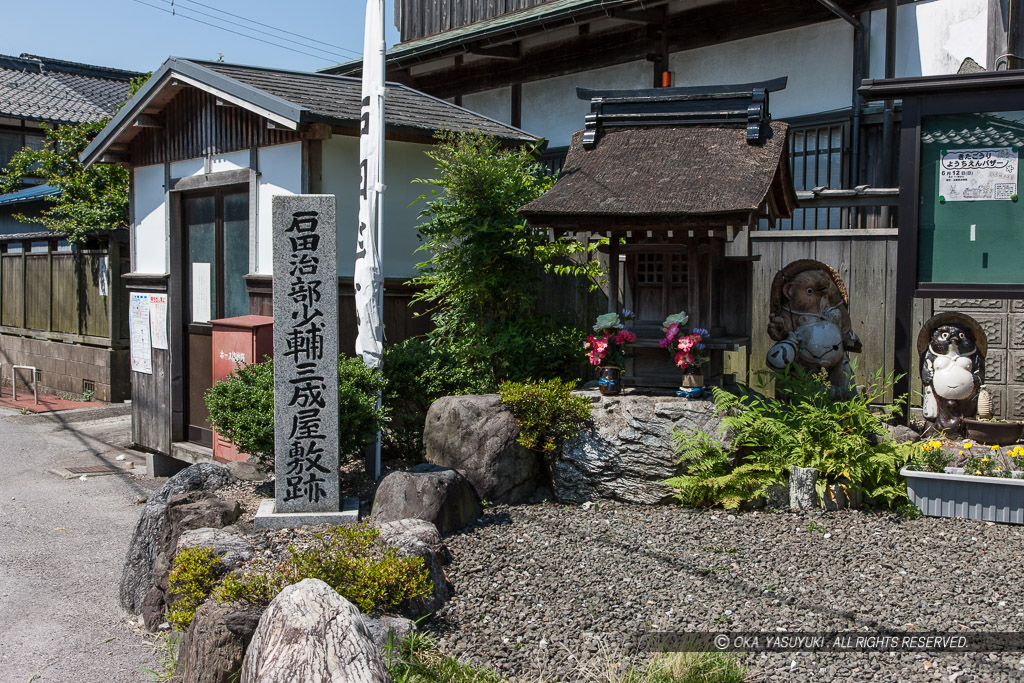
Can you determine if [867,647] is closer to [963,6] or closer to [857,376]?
[857,376]

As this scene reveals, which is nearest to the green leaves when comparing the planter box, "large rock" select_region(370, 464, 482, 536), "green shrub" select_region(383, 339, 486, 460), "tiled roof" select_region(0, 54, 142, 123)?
"tiled roof" select_region(0, 54, 142, 123)

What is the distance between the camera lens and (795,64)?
1085cm

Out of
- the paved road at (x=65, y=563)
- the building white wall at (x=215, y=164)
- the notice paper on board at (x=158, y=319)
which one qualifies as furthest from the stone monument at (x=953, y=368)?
the notice paper on board at (x=158, y=319)

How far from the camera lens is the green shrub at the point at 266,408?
777 centimetres

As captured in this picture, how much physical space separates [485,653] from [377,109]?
5.31 meters

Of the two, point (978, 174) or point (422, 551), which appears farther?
point (978, 174)

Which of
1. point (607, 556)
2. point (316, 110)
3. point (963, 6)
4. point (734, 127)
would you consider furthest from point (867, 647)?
point (963, 6)

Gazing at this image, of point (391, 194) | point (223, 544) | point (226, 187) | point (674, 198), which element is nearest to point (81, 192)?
point (226, 187)

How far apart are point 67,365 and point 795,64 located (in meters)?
14.8

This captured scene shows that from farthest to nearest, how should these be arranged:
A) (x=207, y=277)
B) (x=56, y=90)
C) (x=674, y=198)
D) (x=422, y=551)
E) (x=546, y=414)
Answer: (x=56, y=90), (x=207, y=277), (x=546, y=414), (x=674, y=198), (x=422, y=551)

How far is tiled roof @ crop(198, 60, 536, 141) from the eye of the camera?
31.6 feet

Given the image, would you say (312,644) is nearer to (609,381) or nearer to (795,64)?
(609,381)

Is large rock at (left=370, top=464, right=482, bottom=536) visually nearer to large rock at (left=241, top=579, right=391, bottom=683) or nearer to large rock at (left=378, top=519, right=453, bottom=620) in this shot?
large rock at (left=378, top=519, right=453, bottom=620)

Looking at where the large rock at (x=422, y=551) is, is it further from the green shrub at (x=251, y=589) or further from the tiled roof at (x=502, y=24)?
the tiled roof at (x=502, y=24)
